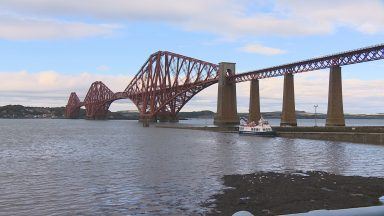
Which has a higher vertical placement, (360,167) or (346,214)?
(346,214)

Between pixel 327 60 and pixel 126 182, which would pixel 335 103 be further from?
pixel 126 182

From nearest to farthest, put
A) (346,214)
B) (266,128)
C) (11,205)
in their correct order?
(346,214) < (11,205) < (266,128)

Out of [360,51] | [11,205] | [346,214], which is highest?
[360,51]

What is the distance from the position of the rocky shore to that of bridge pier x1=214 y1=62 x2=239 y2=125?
327ft

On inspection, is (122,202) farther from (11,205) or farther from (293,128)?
(293,128)

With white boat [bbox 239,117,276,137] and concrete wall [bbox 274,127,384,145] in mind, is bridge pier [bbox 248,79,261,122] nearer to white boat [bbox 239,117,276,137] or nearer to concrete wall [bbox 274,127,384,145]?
white boat [bbox 239,117,276,137]

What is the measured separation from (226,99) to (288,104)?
35.8m

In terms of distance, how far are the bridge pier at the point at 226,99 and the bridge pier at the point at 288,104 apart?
32.2m

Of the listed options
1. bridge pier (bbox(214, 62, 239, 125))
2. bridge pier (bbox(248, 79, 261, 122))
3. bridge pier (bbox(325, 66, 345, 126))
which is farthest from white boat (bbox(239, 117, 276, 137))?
bridge pier (bbox(214, 62, 239, 125))

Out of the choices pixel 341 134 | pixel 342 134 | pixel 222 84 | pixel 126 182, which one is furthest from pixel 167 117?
pixel 126 182

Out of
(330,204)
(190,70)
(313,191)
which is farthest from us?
(190,70)

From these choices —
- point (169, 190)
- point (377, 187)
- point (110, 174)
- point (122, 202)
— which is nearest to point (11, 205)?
point (122, 202)

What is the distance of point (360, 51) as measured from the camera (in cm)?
7950

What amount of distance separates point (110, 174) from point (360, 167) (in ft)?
59.5
